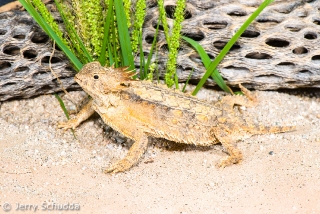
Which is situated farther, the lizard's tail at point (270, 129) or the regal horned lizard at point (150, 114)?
the lizard's tail at point (270, 129)

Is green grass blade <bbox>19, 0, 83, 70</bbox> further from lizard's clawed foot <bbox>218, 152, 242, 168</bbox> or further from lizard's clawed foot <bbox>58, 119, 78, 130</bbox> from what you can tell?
lizard's clawed foot <bbox>218, 152, 242, 168</bbox>

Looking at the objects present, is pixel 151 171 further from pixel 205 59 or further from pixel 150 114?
pixel 205 59

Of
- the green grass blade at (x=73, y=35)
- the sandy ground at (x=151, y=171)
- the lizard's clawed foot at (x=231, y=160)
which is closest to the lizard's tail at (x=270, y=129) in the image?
the sandy ground at (x=151, y=171)

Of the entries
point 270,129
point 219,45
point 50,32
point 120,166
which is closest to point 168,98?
point 120,166

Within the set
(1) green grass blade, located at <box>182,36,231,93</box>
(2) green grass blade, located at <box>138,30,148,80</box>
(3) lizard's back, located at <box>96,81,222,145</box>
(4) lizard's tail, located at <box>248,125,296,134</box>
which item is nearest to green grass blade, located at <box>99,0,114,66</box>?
(2) green grass blade, located at <box>138,30,148,80</box>

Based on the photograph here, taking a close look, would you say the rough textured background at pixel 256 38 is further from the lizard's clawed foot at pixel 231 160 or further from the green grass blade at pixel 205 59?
the lizard's clawed foot at pixel 231 160
